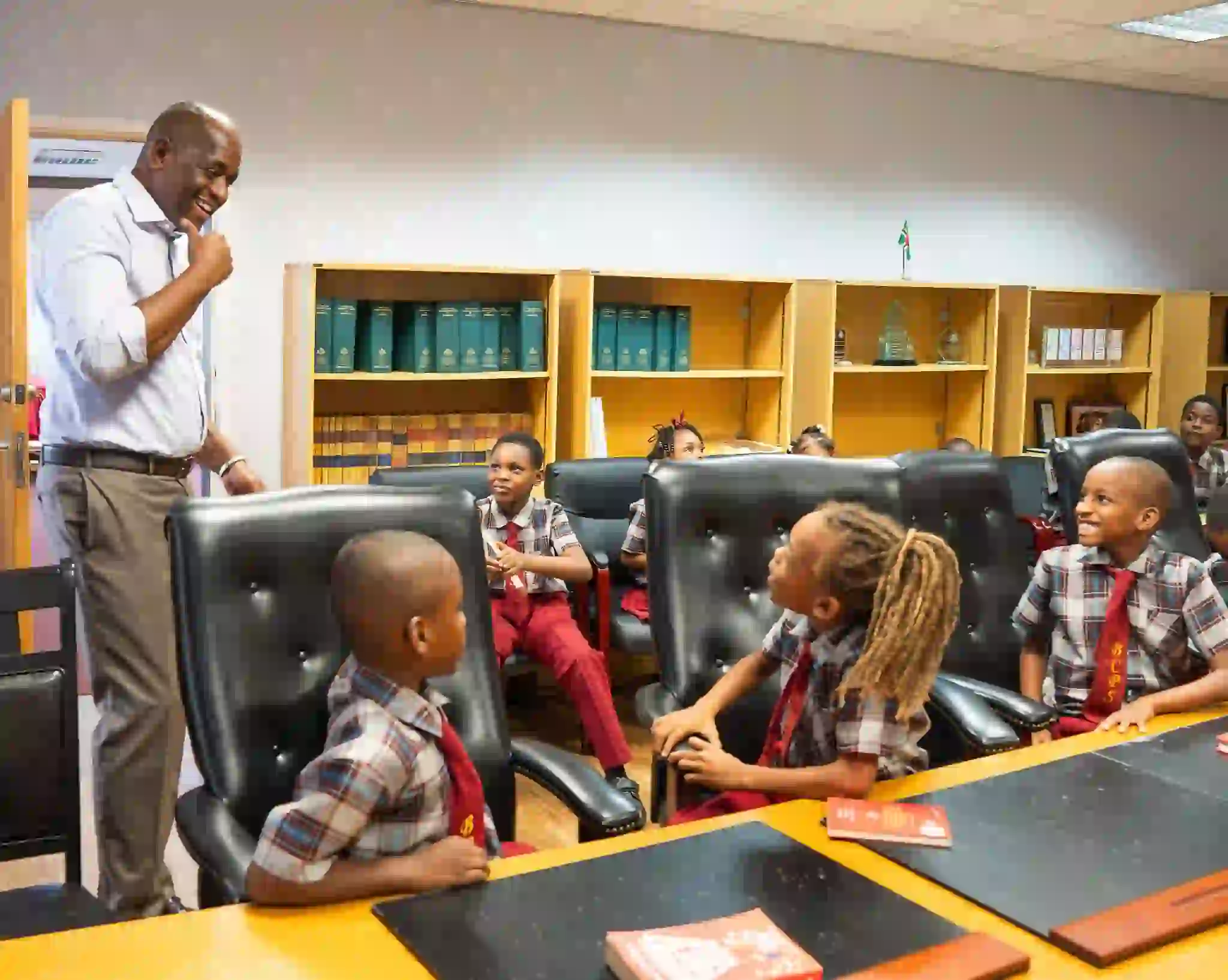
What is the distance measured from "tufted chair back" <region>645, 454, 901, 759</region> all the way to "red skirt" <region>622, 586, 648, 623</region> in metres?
1.68

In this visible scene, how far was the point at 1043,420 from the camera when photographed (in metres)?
6.41

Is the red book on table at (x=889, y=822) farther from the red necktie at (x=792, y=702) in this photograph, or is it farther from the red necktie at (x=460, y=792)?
the red necktie at (x=460, y=792)

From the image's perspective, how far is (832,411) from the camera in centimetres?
597

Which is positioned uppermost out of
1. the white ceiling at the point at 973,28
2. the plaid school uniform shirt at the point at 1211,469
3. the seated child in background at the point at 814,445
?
the white ceiling at the point at 973,28

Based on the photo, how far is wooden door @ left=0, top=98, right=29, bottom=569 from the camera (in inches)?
120

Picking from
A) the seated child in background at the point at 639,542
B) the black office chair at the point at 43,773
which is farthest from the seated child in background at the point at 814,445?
the black office chair at the point at 43,773

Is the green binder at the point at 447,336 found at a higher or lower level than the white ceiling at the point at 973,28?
lower

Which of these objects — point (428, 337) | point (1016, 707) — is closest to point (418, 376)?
point (428, 337)

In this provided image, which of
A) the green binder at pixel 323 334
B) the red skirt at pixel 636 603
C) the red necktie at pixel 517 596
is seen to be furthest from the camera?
the green binder at pixel 323 334

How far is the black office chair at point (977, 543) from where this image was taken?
284 cm

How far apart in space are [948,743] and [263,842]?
4.73 ft

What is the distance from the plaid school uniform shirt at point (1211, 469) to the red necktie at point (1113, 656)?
331cm

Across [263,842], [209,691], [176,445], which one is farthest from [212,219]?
[263,842]

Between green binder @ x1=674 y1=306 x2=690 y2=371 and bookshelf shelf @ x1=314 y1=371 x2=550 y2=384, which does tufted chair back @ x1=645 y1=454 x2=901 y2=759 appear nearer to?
bookshelf shelf @ x1=314 y1=371 x2=550 y2=384
